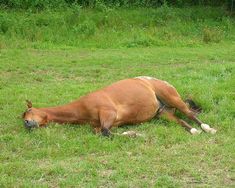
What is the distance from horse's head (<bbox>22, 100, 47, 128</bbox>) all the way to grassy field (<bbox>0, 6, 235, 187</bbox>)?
5.4 inches

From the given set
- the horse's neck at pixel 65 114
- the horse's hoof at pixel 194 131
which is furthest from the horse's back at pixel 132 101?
the horse's hoof at pixel 194 131

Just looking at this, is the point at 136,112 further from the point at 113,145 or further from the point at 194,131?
the point at 113,145

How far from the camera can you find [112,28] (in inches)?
715

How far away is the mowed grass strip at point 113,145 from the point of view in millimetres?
5504

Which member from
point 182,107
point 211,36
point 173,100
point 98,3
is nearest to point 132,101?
point 173,100

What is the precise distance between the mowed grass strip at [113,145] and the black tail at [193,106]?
82mm

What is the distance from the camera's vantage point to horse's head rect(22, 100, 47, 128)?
7.14 meters

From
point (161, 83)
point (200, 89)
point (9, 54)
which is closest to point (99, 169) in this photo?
point (161, 83)

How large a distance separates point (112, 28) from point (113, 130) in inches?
441

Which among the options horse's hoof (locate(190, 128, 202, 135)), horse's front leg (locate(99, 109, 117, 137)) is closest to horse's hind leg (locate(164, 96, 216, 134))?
horse's hoof (locate(190, 128, 202, 135))

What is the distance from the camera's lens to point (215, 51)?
15.7 m

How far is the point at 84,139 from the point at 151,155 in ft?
3.42

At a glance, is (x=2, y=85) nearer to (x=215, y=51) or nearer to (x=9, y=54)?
(x=9, y=54)

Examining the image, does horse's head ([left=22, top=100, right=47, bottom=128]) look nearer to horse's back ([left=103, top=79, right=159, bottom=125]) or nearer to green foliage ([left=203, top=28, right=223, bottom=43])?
horse's back ([left=103, top=79, right=159, bottom=125])
